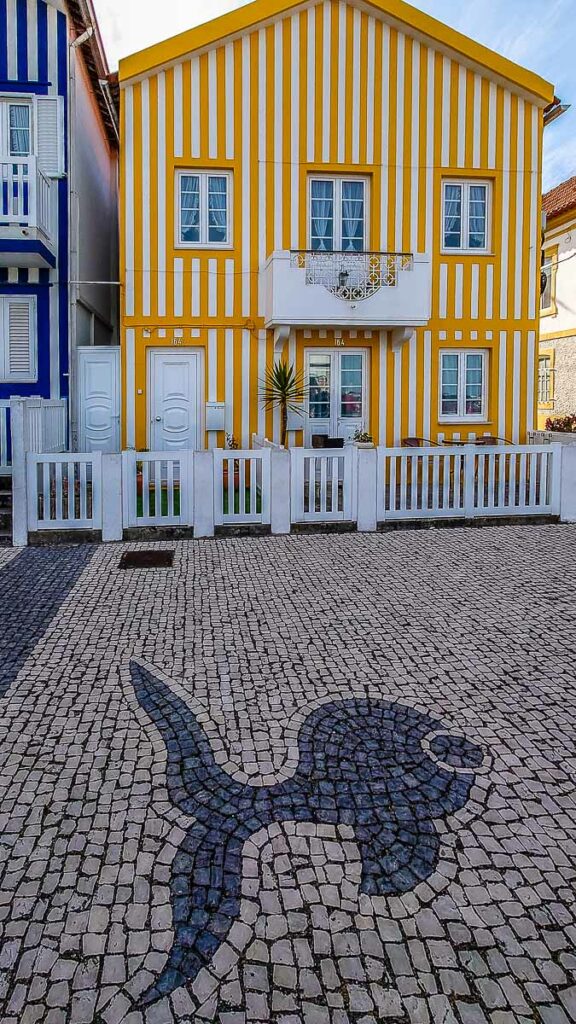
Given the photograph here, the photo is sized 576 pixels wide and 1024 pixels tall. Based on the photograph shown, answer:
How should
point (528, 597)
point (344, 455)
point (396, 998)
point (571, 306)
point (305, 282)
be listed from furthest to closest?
point (571, 306), point (305, 282), point (344, 455), point (528, 597), point (396, 998)

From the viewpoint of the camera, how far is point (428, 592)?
7.35 m

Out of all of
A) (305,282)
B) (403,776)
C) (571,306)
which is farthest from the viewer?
(571,306)

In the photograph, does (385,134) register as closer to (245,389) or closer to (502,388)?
(502,388)

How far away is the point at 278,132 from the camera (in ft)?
45.4

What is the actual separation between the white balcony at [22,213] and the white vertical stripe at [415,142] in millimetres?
6544

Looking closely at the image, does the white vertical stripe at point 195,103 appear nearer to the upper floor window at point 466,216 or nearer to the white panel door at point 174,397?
the white panel door at point 174,397

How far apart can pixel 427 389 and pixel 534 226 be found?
3.80 m

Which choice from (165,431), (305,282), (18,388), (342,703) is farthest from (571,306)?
(342,703)

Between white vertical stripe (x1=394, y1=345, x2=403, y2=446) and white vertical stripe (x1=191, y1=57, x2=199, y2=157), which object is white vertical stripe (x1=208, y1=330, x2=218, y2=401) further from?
white vertical stripe (x1=394, y1=345, x2=403, y2=446)

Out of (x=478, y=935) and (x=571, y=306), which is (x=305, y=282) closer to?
(x=478, y=935)

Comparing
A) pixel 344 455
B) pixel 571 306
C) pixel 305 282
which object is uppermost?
pixel 571 306

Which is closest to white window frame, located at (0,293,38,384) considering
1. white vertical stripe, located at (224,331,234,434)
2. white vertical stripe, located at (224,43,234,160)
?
white vertical stripe, located at (224,331,234,434)

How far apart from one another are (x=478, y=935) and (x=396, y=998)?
16.5 inches

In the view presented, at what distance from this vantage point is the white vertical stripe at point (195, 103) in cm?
1350
